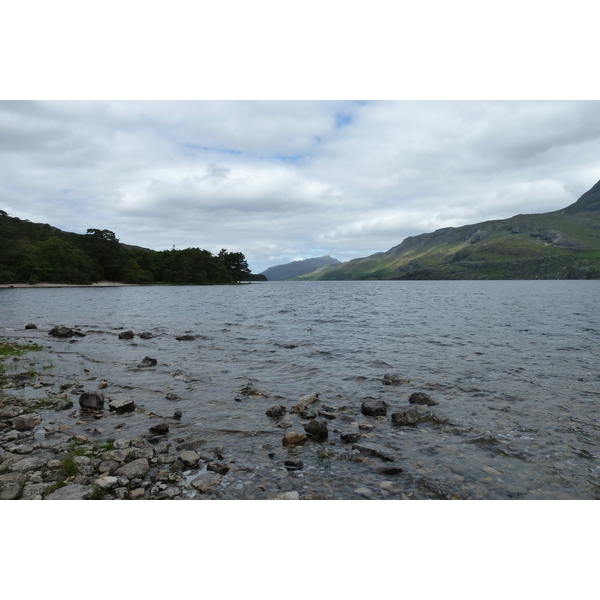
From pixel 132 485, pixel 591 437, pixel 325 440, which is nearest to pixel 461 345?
pixel 591 437

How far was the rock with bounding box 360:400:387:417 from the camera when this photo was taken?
1280 cm

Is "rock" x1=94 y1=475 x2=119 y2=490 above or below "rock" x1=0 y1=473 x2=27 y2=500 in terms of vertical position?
below

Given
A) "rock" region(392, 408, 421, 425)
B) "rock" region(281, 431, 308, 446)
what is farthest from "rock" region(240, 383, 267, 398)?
"rock" region(392, 408, 421, 425)

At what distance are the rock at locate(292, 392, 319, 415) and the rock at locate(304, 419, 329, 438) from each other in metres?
1.78

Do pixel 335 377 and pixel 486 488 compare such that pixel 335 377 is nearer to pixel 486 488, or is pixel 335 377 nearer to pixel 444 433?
pixel 444 433

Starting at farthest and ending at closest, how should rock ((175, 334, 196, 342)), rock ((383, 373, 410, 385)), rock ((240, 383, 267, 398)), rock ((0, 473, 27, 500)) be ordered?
rock ((175, 334, 196, 342))
rock ((383, 373, 410, 385))
rock ((240, 383, 267, 398))
rock ((0, 473, 27, 500))

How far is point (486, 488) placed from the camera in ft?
26.8

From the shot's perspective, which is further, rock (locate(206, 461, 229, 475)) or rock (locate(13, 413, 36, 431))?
rock (locate(13, 413, 36, 431))

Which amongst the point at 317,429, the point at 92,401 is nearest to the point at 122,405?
the point at 92,401

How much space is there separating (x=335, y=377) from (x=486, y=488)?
10076mm

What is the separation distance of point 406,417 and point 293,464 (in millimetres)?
4865

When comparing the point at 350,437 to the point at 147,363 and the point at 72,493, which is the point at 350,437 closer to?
the point at 72,493

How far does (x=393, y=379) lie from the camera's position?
671 inches

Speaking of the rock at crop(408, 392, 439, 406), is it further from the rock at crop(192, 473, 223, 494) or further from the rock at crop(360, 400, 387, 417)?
the rock at crop(192, 473, 223, 494)
